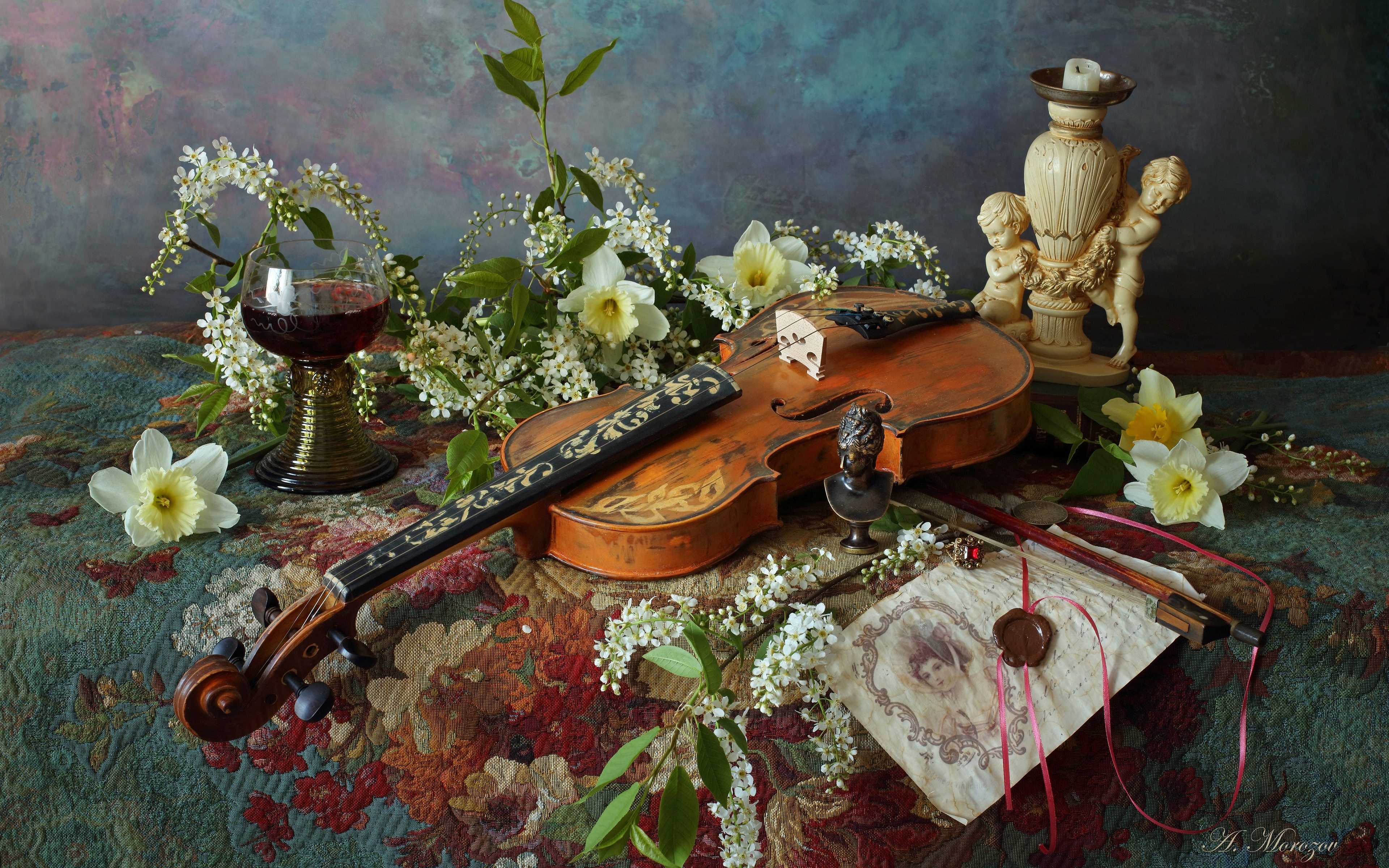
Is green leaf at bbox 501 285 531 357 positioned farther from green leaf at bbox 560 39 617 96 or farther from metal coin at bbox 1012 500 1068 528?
metal coin at bbox 1012 500 1068 528

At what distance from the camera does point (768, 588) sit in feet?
4.21

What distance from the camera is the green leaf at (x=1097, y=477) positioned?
1.60m

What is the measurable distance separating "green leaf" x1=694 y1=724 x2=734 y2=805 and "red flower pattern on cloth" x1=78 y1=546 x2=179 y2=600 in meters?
0.74

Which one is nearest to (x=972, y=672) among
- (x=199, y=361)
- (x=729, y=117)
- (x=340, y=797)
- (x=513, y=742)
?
(x=513, y=742)

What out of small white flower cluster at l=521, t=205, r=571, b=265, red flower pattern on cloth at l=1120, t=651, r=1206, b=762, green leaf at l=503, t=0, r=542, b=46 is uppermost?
green leaf at l=503, t=0, r=542, b=46

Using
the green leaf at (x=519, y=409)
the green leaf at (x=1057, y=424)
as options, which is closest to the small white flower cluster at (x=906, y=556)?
the green leaf at (x=1057, y=424)

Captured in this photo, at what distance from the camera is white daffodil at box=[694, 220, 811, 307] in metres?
1.89

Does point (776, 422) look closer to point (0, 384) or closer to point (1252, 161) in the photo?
point (0, 384)

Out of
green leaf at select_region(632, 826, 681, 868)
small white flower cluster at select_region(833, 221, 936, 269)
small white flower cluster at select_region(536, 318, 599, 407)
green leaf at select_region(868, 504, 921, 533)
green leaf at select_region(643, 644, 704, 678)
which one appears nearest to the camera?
green leaf at select_region(632, 826, 681, 868)

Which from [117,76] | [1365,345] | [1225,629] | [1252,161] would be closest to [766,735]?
[1225,629]

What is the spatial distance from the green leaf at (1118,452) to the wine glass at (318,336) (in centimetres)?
104

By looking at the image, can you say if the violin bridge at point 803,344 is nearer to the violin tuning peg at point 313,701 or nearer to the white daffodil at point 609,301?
the white daffodil at point 609,301

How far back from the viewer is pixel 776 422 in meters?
Answer: 1.48

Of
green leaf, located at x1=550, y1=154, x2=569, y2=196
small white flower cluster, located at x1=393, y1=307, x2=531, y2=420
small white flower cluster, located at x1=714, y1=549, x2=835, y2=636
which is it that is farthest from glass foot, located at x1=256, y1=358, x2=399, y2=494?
small white flower cluster, located at x1=714, y1=549, x2=835, y2=636
